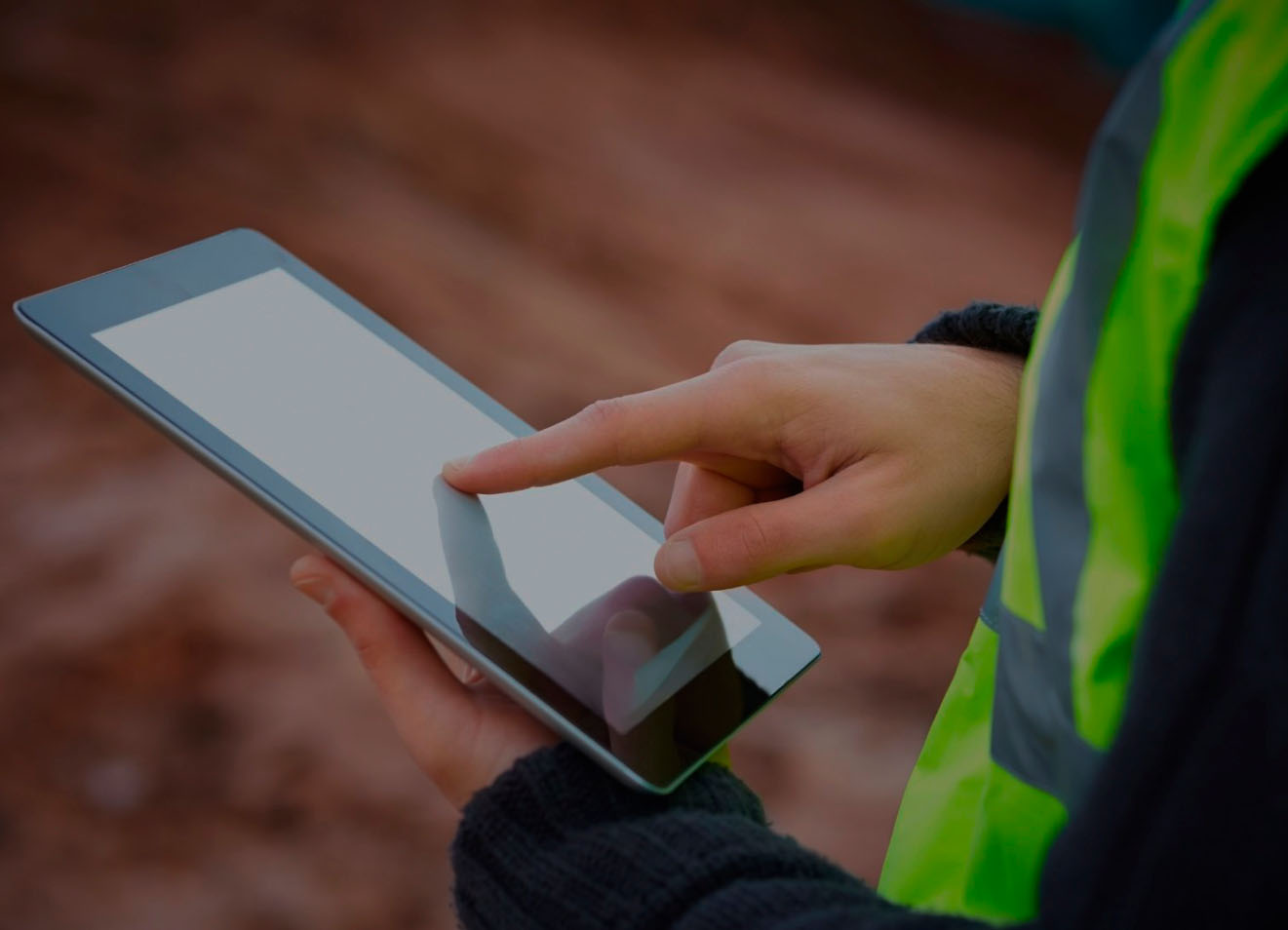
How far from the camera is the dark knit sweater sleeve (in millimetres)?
461

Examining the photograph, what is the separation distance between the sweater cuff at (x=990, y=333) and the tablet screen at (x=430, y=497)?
0.15 meters

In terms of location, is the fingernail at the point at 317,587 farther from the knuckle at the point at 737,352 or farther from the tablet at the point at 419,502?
the knuckle at the point at 737,352

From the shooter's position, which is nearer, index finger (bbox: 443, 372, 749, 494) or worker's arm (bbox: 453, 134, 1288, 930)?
worker's arm (bbox: 453, 134, 1288, 930)

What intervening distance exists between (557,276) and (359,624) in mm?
1698

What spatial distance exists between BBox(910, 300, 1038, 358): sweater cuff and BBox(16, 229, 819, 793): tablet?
8.0 inches

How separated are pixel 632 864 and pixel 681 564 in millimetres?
183

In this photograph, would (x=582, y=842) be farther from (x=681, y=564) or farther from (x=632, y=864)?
(x=681, y=564)

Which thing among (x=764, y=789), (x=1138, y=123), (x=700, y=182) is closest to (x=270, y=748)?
(x=764, y=789)

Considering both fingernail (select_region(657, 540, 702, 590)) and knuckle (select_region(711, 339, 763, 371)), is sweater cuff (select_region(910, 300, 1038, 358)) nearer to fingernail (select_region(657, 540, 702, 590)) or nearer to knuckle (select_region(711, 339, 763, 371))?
knuckle (select_region(711, 339, 763, 371))

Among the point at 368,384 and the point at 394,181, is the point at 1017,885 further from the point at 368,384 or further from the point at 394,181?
the point at 394,181

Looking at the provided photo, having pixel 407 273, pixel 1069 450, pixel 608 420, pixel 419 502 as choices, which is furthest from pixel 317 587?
pixel 407 273

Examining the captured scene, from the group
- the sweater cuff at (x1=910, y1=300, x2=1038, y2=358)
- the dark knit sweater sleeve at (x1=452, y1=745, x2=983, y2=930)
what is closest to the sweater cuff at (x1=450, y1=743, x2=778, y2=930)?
the dark knit sweater sleeve at (x1=452, y1=745, x2=983, y2=930)

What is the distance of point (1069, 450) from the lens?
1.36ft

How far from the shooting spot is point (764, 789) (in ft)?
4.97
